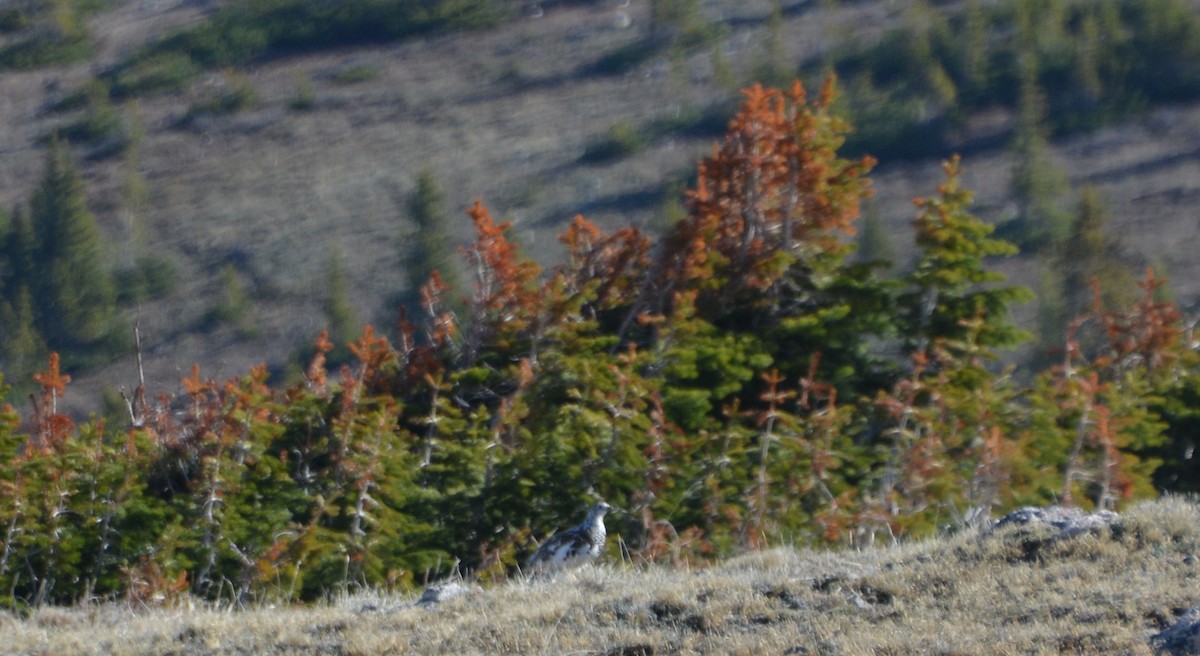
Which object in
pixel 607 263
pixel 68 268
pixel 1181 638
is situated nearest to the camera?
pixel 1181 638

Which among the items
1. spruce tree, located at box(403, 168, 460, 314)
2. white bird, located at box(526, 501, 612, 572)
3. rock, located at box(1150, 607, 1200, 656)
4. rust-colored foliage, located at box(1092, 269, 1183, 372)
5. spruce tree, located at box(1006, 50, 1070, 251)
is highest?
rock, located at box(1150, 607, 1200, 656)

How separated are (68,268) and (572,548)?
157ft

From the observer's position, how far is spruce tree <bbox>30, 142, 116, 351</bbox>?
48.9 meters

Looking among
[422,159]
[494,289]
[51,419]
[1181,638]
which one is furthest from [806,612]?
[422,159]

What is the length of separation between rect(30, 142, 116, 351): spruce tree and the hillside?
1.69 meters

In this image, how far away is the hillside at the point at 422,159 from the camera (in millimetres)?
50250

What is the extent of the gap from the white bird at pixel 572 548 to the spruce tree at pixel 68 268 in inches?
1652

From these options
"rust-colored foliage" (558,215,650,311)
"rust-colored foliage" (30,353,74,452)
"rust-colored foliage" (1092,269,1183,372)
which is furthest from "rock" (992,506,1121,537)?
"rust-colored foliage" (30,353,74,452)

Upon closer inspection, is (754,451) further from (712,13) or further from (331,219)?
(712,13)

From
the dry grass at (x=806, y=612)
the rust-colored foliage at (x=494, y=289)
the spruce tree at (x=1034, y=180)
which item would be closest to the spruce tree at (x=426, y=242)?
the spruce tree at (x=1034, y=180)

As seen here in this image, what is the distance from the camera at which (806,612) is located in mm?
6020

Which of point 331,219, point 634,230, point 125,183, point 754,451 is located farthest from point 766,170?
point 125,183

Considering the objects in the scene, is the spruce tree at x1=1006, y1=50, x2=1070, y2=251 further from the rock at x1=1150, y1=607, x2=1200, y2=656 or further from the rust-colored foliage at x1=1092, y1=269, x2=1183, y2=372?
the rock at x1=1150, y1=607, x2=1200, y2=656

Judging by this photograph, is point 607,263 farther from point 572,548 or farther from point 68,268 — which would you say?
point 68,268
